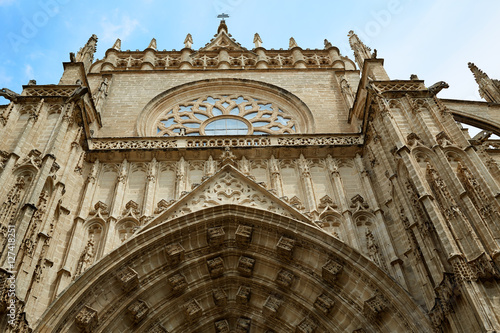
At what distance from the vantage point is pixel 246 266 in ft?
38.5

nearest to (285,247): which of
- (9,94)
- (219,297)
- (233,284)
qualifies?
(233,284)

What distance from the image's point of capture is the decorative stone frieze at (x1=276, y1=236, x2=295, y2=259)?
37.3ft

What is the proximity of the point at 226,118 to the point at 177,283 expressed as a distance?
8031 mm

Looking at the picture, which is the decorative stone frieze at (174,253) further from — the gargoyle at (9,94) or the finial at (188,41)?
the finial at (188,41)

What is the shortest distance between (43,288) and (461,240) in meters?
7.64

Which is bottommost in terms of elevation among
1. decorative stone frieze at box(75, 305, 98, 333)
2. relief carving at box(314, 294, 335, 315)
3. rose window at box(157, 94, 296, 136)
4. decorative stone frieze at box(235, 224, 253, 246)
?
decorative stone frieze at box(75, 305, 98, 333)

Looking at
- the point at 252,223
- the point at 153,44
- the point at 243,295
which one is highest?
the point at 153,44

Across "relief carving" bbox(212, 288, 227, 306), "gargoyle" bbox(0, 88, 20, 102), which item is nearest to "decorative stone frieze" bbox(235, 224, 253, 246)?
"relief carving" bbox(212, 288, 227, 306)

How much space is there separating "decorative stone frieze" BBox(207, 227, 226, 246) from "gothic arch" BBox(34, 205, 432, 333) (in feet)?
0.07

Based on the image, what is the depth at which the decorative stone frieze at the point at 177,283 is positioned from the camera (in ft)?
36.6

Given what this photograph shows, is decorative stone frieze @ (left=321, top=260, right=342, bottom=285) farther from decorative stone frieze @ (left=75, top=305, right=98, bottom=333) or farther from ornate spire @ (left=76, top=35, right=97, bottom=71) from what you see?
ornate spire @ (left=76, top=35, right=97, bottom=71)

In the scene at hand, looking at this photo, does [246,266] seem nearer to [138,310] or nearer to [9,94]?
[138,310]

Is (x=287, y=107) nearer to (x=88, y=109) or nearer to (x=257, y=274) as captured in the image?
(x=88, y=109)

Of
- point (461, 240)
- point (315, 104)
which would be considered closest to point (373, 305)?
point (461, 240)
